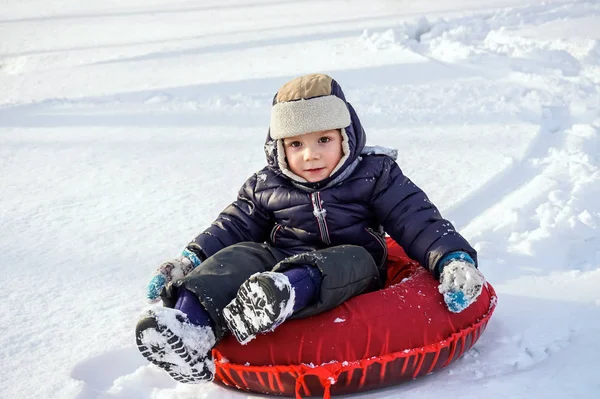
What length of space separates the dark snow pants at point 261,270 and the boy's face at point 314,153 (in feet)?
1.03

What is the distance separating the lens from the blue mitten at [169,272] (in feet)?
6.55

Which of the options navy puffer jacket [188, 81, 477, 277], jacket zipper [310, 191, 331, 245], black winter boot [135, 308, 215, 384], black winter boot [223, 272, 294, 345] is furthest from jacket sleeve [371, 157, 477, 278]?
black winter boot [135, 308, 215, 384]

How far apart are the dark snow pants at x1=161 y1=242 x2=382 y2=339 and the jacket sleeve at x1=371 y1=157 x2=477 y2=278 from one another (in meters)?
0.17

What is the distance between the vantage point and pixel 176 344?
1646 mm

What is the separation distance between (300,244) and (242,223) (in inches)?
8.4

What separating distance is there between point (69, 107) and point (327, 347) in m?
3.65

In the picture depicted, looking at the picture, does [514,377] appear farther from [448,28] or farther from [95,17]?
[95,17]

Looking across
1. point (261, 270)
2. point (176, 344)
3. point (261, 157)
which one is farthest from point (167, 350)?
point (261, 157)

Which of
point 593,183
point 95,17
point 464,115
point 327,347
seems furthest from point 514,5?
point 327,347

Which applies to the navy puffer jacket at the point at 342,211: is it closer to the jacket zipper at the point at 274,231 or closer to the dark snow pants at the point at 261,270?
the jacket zipper at the point at 274,231

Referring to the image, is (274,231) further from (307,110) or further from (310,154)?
(307,110)

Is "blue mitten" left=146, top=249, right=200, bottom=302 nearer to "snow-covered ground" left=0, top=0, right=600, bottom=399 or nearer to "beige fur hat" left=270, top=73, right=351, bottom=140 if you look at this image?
"snow-covered ground" left=0, top=0, right=600, bottom=399

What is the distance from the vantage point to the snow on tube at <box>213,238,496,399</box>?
Result: 1.75 m

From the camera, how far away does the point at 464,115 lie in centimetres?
425
